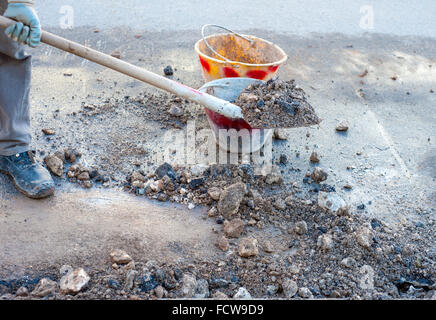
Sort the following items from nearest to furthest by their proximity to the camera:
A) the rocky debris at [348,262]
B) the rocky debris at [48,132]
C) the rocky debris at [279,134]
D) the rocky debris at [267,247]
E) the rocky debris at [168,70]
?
the rocky debris at [348,262], the rocky debris at [267,247], the rocky debris at [48,132], the rocky debris at [279,134], the rocky debris at [168,70]

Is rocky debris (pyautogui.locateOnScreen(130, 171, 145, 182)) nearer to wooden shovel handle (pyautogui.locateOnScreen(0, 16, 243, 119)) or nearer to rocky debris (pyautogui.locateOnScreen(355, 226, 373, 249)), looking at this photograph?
wooden shovel handle (pyautogui.locateOnScreen(0, 16, 243, 119))

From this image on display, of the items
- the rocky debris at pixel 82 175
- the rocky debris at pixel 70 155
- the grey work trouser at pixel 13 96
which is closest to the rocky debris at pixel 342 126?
the rocky debris at pixel 82 175

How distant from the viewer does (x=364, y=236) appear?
2543 mm

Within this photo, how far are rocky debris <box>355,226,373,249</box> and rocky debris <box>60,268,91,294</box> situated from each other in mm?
1541

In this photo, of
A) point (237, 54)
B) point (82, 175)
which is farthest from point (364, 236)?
point (237, 54)

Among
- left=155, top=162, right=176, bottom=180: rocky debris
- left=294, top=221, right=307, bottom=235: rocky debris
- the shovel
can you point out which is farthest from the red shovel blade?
left=294, top=221, right=307, bottom=235: rocky debris

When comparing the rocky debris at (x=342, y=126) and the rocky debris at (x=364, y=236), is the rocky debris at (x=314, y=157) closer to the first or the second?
the rocky debris at (x=342, y=126)

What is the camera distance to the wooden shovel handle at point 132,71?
8.98 ft

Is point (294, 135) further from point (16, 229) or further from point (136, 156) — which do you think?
point (16, 229)

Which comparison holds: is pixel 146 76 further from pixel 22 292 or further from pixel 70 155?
pixel 22 292

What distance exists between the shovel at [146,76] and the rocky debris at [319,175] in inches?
24.0

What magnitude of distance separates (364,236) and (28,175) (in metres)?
2.15

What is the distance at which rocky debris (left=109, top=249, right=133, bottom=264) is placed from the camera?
2.30 meters
